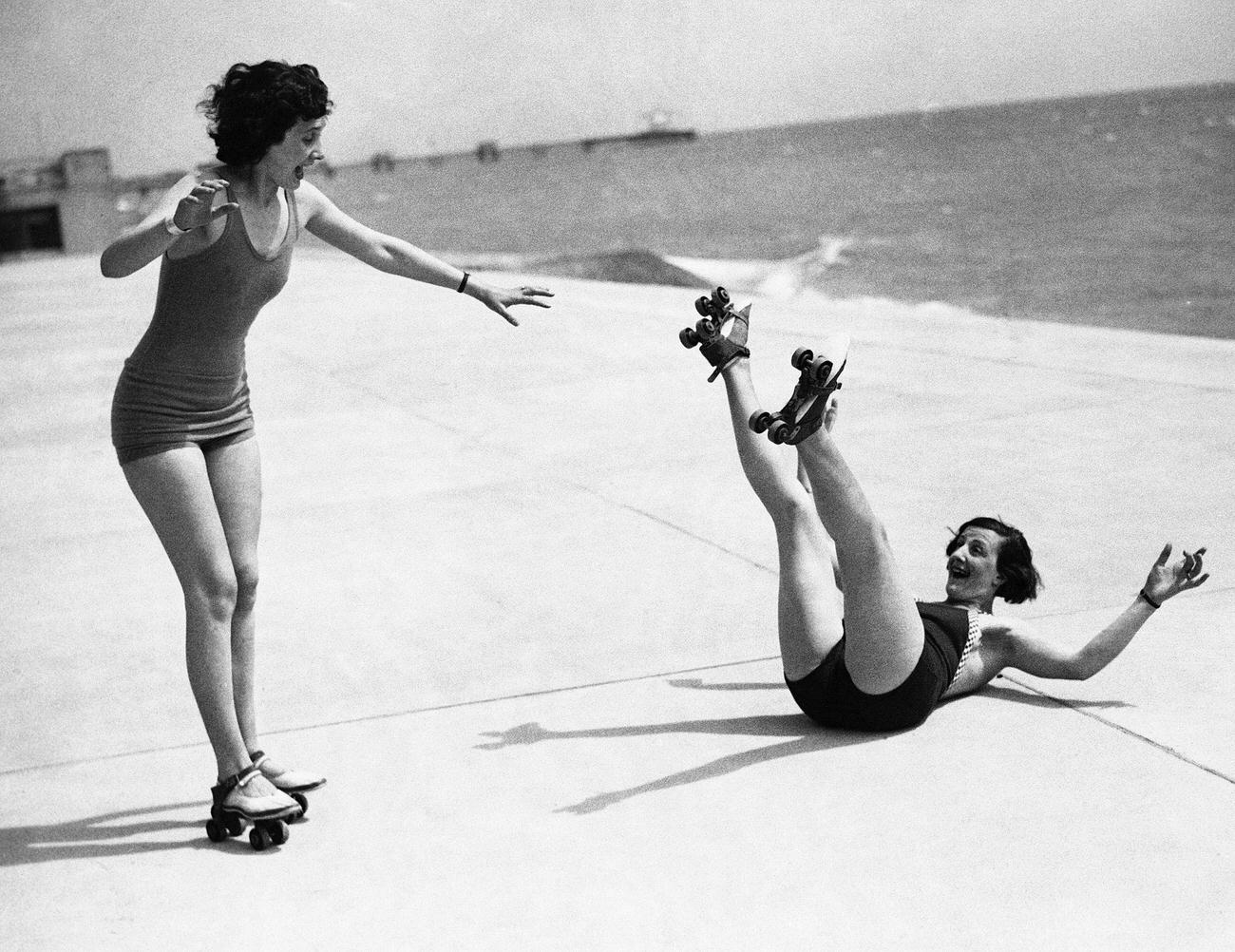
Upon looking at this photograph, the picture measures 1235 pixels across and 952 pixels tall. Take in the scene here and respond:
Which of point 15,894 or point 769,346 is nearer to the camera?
point 15,894

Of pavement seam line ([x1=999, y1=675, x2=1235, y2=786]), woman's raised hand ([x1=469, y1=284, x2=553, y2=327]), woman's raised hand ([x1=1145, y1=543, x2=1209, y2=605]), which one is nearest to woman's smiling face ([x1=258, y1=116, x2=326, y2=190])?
woman's raised hand ([x1=469, y1=284, x2=553, y2=327])

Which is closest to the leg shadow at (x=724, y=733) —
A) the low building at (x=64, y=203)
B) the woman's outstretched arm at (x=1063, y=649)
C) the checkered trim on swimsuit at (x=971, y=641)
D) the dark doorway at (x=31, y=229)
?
the checkered trim on swimsuit at (x=971, y=641)

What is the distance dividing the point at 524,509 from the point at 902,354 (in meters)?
4.75

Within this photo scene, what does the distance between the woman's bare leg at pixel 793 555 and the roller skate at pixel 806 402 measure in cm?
35

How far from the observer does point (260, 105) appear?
10.0 ft

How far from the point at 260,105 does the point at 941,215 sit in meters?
57.8

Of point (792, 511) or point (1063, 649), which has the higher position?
point (792, 511)

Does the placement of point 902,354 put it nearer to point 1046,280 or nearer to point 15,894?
point 15,894

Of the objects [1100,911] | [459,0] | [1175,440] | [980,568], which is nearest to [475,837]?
[1100,911]

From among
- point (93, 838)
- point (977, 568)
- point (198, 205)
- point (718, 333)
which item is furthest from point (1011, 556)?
point (93, 838)

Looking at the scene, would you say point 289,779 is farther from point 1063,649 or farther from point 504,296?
point 1063,649

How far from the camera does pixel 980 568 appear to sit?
4.01m

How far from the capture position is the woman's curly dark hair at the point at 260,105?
306 cm

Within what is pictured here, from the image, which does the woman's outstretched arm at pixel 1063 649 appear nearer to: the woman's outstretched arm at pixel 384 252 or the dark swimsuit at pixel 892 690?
the dark swimsuit at pixel 892 690
